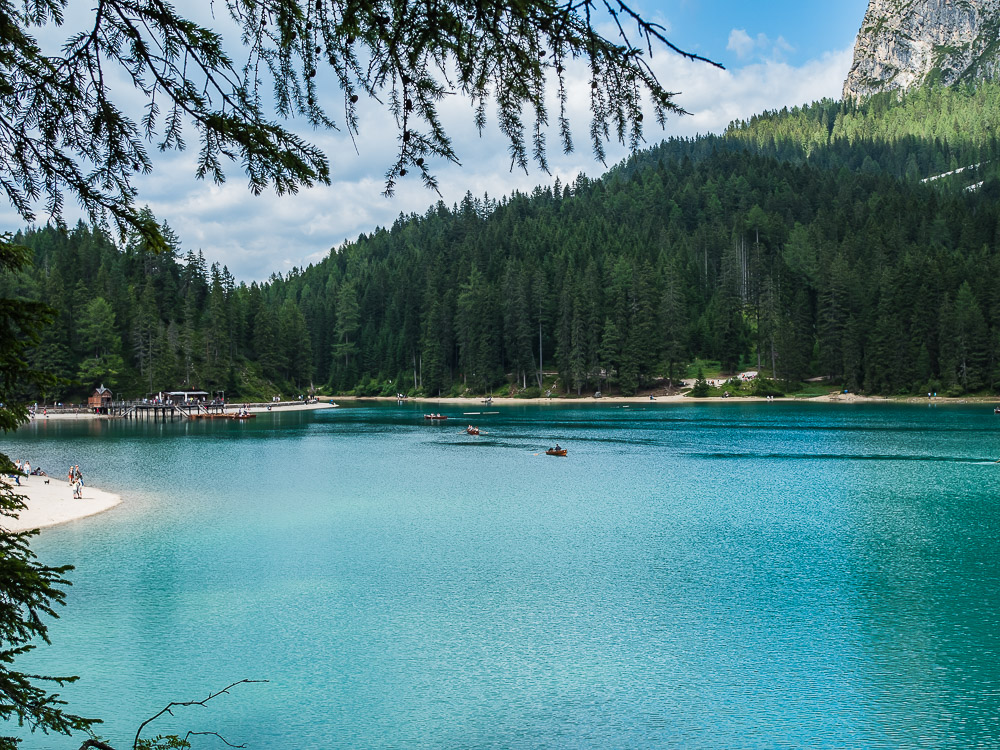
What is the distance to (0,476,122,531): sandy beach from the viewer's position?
33.7m

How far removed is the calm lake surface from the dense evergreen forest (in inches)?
2986

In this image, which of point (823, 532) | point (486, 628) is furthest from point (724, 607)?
point (823, 532)

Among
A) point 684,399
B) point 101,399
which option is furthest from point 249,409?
point 684,399

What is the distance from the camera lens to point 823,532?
106ft

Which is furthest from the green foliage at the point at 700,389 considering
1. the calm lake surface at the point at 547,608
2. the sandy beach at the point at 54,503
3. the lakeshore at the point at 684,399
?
the sandy beach at the point at 54,503

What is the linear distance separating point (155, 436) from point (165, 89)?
86.0 meters

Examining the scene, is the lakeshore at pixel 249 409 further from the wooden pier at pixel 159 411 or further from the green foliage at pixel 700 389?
the green foliage at pixel 700 389

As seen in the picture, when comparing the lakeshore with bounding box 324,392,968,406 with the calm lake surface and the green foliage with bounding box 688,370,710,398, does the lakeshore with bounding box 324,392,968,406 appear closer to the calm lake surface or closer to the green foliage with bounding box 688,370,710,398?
the green foliage with bounding box 688,370,710,398

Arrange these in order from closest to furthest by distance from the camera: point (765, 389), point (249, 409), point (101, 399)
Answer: point (101, 399) → point (765, 389) → point (249, 409)

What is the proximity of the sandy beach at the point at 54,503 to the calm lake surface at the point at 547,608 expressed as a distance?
1205 mm

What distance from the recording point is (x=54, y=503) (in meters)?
38.1

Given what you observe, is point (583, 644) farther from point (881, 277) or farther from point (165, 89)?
point (881, 277)

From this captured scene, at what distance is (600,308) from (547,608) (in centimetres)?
11628

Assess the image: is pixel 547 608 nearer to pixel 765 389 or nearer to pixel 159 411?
pixel 765 389
